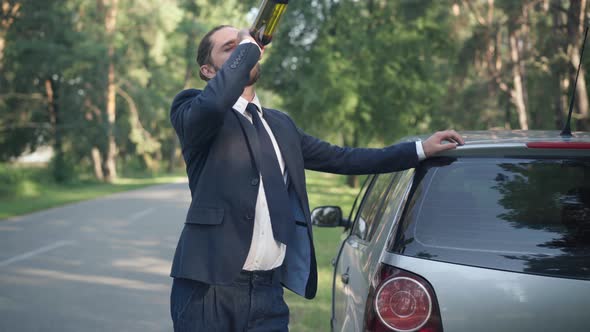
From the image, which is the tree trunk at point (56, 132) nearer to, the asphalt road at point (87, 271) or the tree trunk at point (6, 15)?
the tree trunk at point (6, 15)

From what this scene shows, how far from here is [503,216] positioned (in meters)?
2.70

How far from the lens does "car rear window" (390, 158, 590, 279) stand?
2.52 metres

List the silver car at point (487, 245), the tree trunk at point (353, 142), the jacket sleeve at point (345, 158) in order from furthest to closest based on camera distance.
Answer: the tree trunk at point (353, 142), the jacket sleeve at point (345, 158), the silver car at point (487, 245)

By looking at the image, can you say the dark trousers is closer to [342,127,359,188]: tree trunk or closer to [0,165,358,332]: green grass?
[0,165,358,332]: green grass

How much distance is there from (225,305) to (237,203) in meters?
0.42

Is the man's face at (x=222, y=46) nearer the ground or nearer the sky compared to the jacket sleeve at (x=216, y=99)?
nearer the sky

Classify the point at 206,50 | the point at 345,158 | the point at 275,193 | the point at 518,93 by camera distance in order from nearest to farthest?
the point at 275,193
the point at 206,50
the point at 345,158
the point at 518,93

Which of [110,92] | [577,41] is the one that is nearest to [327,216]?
[577,41]

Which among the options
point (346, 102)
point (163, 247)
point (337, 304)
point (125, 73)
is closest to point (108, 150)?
point (125, 73)

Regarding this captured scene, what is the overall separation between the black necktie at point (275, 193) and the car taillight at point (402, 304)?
0.42m

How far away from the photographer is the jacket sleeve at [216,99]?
2.53m

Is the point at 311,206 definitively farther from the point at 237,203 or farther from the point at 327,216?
the point at 237,203

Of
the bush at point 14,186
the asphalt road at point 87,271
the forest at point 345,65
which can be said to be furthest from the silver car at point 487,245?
the bush at point 14,186

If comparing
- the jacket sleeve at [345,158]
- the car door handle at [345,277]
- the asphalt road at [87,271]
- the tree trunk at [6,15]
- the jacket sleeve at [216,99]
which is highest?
the tree trunk at [6,15]
